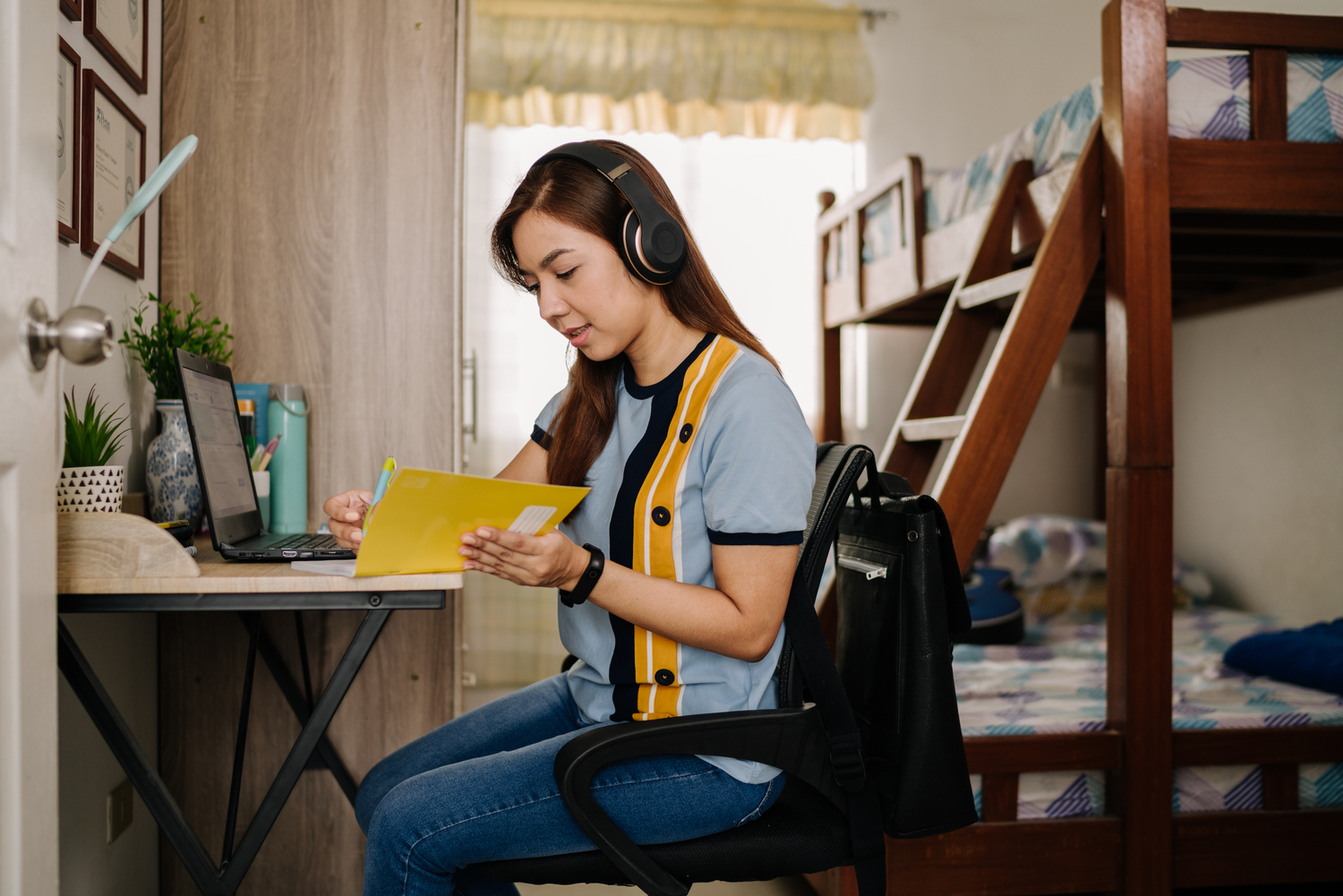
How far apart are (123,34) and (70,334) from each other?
913 millimetres

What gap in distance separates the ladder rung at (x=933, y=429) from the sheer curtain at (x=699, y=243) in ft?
5.08

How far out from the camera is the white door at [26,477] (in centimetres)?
73

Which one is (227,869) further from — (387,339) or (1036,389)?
(1036,389)

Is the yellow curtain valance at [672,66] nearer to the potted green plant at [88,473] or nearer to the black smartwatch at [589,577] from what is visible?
the potted green plant at [88,473]

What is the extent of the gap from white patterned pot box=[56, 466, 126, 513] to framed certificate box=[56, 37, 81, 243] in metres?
0.35

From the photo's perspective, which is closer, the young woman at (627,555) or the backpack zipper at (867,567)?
the young woman at (627,555)

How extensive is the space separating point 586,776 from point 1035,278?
4.06ft

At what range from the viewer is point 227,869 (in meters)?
1.12

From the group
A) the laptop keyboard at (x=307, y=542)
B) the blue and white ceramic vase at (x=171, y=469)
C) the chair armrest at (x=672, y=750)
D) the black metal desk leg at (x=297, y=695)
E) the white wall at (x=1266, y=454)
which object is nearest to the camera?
the chair armrest at (x=672, y=750)

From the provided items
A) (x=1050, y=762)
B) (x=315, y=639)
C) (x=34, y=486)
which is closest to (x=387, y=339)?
(x=315, y=639)

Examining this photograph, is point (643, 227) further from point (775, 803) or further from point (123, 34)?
point (123, 34)

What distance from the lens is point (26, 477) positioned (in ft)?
2.51

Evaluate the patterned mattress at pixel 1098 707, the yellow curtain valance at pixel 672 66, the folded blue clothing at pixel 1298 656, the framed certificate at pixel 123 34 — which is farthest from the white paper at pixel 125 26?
the folded blue clothing at pixel 1298 656

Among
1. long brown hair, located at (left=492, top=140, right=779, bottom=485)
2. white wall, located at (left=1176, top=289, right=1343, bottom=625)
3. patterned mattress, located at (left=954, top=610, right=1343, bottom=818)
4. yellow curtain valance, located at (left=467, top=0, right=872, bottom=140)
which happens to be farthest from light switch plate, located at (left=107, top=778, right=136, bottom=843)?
white wall, located at (left=1176, top=289, right=1343, bottom=625)
